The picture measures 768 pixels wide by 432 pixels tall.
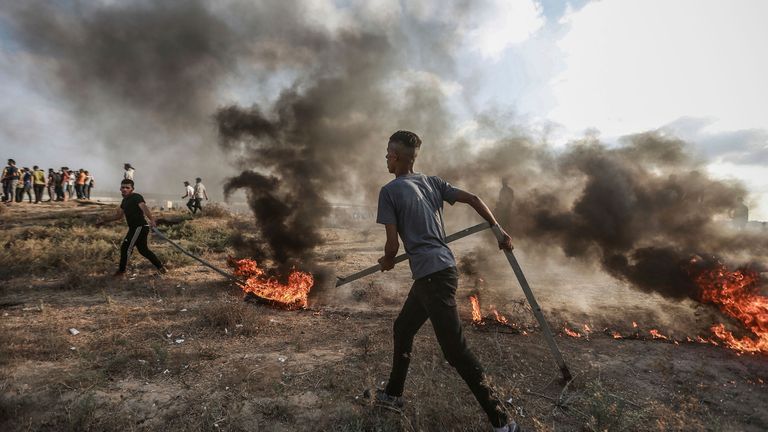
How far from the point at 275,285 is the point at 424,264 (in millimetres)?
5079

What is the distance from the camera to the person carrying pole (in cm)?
268

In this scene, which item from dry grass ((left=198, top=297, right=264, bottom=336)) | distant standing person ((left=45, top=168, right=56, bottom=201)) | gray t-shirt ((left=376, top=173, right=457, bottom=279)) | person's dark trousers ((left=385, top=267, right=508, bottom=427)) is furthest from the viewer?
distant standing person ((left=45, top=168, right=56, bottom=201))

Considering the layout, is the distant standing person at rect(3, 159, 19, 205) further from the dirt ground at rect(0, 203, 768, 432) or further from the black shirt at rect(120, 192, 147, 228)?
the black shirt at rect(120, 192, 147, 228)

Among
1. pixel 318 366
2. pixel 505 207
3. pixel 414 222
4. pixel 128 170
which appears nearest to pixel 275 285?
pixel 318 366

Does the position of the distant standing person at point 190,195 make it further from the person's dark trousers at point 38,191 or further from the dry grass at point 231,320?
the dry grass at point 231,320

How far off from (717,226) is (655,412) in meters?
6.86

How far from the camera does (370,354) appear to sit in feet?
14.3

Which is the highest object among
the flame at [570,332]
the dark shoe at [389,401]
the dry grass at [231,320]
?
the dry grass at [231,320]

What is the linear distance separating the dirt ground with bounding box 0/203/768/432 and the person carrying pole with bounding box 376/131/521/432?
1.43 ft

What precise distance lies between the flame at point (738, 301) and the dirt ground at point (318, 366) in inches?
12.5

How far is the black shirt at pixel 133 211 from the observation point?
25.3 feet

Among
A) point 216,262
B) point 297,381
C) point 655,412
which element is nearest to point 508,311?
point 655,412

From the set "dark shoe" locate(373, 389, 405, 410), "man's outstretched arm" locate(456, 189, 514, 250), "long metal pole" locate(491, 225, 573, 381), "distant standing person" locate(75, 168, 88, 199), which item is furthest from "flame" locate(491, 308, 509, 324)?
"distant standing person" locate(75, 168, 88, 199)

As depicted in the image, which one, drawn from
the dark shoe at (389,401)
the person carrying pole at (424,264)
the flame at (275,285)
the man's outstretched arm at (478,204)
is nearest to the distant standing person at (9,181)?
the flame at (275,285)
